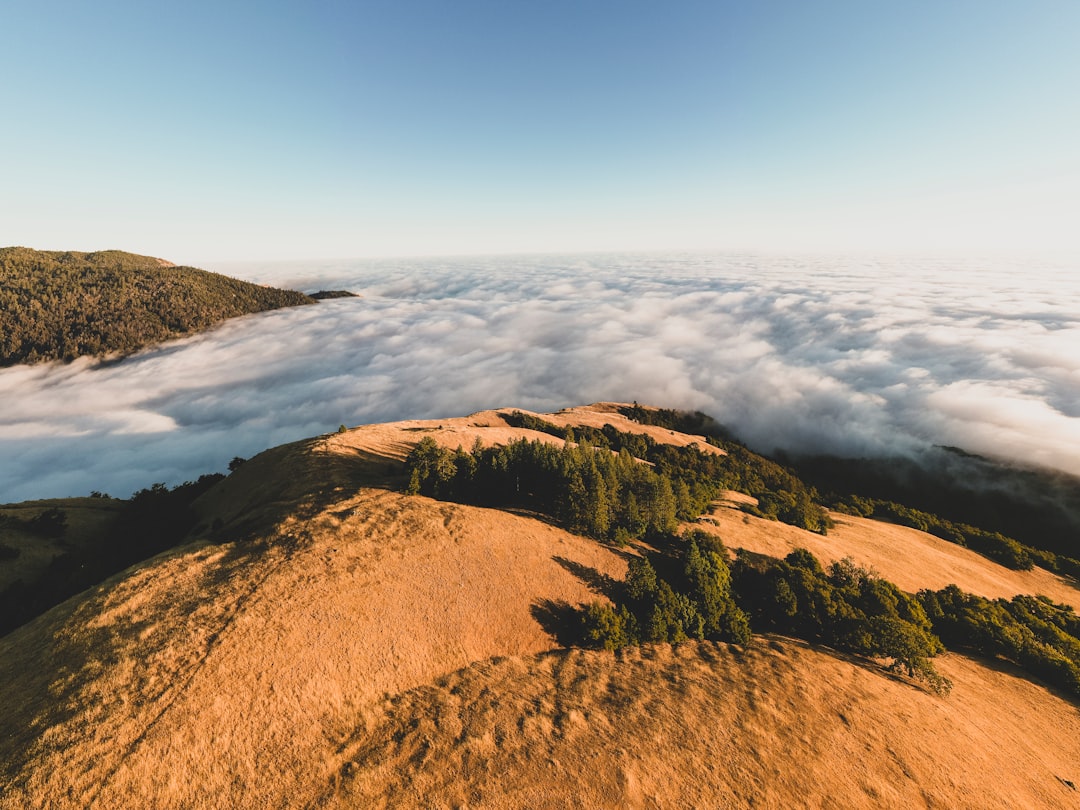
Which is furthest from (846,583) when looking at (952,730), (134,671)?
(134,671)

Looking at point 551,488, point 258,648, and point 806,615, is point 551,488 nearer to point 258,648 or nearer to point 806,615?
point 806,615

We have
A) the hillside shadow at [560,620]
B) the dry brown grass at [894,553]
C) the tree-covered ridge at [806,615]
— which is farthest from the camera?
the dry brown grass at [894,553]

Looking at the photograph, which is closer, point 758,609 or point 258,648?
point 258,648

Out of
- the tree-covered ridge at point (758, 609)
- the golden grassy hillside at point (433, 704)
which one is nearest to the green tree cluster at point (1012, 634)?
the tree-covered ridge at point (758, 609)

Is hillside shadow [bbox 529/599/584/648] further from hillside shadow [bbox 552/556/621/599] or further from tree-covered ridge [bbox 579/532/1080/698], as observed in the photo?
hillside shadow [bbox 552/556/621/599]

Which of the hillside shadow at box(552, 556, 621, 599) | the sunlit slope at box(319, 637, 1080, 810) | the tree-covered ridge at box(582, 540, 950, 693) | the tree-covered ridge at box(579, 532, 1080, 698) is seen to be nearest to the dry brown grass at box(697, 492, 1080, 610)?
the tree-covered ridge at box(579, 532, 1080, 698)

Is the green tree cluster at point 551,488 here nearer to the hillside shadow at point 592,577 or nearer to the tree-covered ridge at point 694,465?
the hillside shadow at point 592,577

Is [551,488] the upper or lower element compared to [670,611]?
upper

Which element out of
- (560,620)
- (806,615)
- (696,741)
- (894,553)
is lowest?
(894,553)

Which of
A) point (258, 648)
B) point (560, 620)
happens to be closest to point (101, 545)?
point (258, 648)
